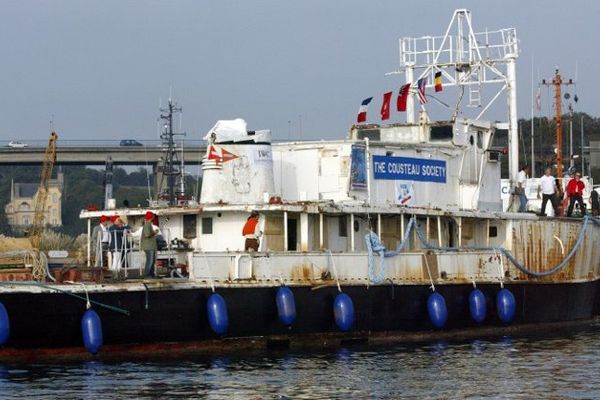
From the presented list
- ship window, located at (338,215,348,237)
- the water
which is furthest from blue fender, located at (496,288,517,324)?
ship window, located at (338,215,348,237)

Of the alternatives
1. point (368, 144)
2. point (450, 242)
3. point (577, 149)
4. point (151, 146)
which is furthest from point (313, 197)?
point (151, 146)

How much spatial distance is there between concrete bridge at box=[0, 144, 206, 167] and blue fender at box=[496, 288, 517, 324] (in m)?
62.3

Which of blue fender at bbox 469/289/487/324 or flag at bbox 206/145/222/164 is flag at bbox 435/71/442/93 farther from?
flag at bbox 206/145/222/164

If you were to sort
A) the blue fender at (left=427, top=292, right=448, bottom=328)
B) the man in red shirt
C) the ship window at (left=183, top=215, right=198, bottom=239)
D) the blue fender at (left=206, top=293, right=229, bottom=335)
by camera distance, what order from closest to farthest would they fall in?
1. the blue fender at (left=206, top=293, right=229, bottom=335)
2. the ship window at (left=183, top=215, right=198, bottom=239)
3. the blue fender at (left=427, top=292, right=448, bottom=328)
4. the man in red shirt

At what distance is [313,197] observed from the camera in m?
29.3

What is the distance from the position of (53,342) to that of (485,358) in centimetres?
855

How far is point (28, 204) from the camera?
504ft

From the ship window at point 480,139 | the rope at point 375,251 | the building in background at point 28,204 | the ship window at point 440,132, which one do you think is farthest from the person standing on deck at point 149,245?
the building in background at point 28,204

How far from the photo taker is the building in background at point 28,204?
13488 cm

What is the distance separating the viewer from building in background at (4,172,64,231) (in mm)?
134875

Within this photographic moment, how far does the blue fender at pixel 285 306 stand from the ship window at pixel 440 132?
23.4 feet

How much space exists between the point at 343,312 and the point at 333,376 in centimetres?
373

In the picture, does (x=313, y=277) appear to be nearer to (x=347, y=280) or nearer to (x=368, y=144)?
(x=347, y=280)

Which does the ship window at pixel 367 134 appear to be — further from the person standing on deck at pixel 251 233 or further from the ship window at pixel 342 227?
the person standing on deck at pixel 251 233
